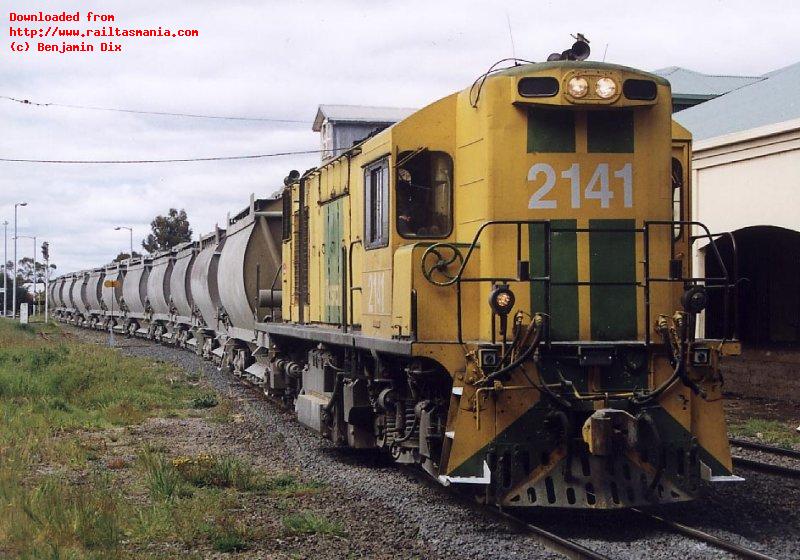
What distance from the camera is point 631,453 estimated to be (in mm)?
7391

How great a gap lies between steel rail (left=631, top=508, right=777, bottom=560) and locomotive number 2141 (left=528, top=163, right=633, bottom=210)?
2.50 meters

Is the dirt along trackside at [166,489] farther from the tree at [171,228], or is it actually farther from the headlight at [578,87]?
the tree at [171,228]

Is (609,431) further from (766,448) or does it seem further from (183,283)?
(183,283)

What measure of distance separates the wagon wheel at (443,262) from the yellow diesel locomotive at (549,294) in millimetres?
20

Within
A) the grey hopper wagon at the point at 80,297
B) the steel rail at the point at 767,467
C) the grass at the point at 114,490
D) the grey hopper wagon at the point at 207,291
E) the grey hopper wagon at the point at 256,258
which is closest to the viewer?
the grass at the point at 114,490

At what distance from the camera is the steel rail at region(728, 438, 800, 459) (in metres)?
11.0

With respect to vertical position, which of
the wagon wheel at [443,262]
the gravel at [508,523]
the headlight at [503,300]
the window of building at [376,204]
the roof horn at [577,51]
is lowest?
the gravel at [508,523]

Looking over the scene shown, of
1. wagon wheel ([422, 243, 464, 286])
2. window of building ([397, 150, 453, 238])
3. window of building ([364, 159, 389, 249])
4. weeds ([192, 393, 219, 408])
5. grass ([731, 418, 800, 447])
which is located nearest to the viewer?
wagon wheel ([422, 243, 464, 286])

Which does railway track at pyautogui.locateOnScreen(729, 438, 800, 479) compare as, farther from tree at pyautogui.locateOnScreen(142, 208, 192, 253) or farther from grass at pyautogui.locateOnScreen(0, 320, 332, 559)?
tree at pyautogui.locateOnScreen(142, 208, 192, 253)

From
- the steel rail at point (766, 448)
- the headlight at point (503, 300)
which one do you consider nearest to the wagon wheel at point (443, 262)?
the headlight at point (503, 300)

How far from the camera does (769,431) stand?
13.1 metres

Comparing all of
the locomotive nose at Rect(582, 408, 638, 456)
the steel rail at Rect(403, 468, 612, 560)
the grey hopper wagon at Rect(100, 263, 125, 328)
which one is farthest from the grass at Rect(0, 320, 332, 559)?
the grey hopper wagon at Rect(100, 263, 125, 328)

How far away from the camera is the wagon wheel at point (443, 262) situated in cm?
780

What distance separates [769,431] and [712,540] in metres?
6.81
